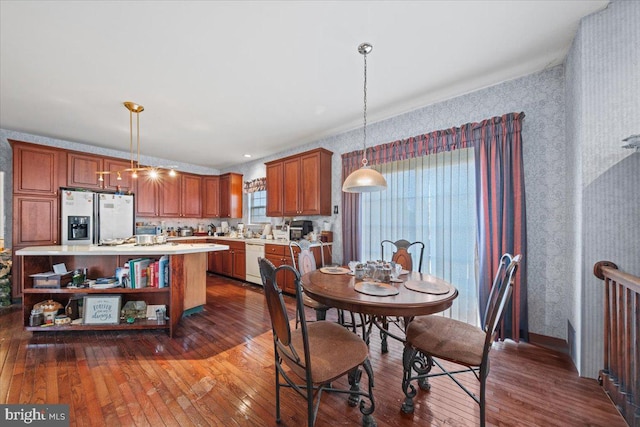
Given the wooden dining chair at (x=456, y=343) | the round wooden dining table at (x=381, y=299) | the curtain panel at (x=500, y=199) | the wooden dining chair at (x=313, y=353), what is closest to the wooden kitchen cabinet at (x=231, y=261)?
the round wooden dining table at (x=381, y=299)

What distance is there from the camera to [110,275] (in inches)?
118

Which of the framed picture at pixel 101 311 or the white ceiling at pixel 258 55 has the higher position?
the white ceiling at pixel 258 55

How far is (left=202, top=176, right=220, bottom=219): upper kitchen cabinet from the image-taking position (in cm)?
617

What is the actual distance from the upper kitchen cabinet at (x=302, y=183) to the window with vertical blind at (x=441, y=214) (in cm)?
105

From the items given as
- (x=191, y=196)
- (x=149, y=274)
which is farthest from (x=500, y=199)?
(x=191, y=196)

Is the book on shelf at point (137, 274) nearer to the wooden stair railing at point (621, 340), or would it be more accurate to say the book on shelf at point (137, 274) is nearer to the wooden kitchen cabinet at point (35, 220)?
the wooden kitchen cabinet at point (35, 220)

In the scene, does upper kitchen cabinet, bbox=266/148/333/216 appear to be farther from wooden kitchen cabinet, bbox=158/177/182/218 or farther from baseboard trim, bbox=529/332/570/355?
baseboard trim, bbox=529/332/570/355

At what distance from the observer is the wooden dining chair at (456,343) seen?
1376 mm

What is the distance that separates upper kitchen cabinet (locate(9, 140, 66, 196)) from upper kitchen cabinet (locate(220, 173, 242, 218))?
2.78 meters

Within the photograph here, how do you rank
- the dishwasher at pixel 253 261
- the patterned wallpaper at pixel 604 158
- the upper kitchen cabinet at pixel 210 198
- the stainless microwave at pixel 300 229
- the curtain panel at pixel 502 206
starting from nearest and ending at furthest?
the patterned wallpaper at pixel 604 158 < the curtain panel at pixel 502 206 < the stainless microwave at pixel 300 229 < the dishwasher at pixel 253 261 < the upper kitchen cabinet at pixel 210 198

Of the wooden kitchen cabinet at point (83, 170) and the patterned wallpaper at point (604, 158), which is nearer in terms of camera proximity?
the patterned wallpaper at point (604, 158)

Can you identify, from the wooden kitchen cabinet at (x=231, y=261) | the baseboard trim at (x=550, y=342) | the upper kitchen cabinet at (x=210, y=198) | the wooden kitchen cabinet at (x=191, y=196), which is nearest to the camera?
the baseboard trim at (x=550, y=342)

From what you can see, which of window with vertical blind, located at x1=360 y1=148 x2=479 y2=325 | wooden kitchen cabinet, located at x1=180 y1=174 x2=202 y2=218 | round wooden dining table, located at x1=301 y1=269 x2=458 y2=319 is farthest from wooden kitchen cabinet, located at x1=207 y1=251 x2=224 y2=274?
round wooden dining table, located at x1=301 y1=269 x2=458 y2=319

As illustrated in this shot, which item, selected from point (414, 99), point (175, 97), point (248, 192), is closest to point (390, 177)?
point (414, 99)
